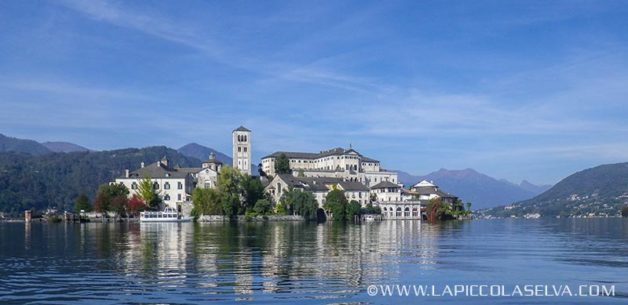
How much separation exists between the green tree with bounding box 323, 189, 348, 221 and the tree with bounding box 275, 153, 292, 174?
31461mm

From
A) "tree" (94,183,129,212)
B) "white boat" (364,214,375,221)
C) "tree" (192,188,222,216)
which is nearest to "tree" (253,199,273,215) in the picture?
"tree" (192,188,222,216)

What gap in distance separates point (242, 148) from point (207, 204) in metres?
51.7

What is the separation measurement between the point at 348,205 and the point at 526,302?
108026mm

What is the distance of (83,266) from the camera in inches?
1171

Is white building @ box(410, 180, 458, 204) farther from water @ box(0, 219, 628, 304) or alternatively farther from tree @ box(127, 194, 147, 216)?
water @ box(0, 219, 628, 304)

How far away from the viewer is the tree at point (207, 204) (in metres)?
119

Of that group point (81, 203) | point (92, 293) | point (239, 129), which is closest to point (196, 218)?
point (81, 203)

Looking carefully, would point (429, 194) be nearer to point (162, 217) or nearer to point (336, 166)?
point (336, 166)

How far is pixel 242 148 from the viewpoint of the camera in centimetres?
16962

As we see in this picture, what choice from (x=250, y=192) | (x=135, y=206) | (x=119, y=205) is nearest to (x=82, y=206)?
(x=119, y=205)

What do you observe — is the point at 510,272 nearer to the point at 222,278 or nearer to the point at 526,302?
the point at 526,302

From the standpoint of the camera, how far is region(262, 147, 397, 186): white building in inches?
6501

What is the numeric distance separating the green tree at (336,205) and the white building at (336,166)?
102ft

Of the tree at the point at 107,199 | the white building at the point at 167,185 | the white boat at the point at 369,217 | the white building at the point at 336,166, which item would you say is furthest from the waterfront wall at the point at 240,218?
the white building at the point at 336,166
